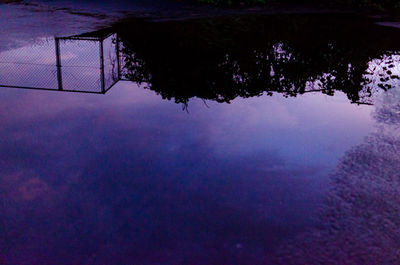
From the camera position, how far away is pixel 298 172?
5535mm

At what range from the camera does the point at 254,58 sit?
406 inches

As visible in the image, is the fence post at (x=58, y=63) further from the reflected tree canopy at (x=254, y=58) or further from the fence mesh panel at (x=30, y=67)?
the reflected tree canopy at (x=254, y=58)

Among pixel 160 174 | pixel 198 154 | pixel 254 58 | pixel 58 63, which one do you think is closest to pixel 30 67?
pixel 58 63

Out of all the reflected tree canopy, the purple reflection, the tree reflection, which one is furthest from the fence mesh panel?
the tree reflection

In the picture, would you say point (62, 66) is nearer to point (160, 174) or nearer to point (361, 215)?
point (160, 174)

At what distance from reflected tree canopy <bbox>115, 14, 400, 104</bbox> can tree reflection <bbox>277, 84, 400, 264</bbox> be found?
260 cm

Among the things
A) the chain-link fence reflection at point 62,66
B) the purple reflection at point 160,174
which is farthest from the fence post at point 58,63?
the purple reflection at point 160,174

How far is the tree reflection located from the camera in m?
4.04

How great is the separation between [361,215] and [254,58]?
6.26m

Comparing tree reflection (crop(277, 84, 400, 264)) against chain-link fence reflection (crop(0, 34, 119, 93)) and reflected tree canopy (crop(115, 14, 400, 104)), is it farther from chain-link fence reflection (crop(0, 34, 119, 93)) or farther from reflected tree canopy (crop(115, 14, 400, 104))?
chain-link fence reflection (crop(0, 34, 119, 93))

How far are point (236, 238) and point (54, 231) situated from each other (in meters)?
1.77

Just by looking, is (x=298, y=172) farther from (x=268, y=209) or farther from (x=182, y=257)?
(x=182, y=257)

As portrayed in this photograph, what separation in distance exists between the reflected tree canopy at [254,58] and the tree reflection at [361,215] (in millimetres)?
2605

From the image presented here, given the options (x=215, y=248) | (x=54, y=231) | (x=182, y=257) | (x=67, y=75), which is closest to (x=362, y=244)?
(x=215, y=248)
